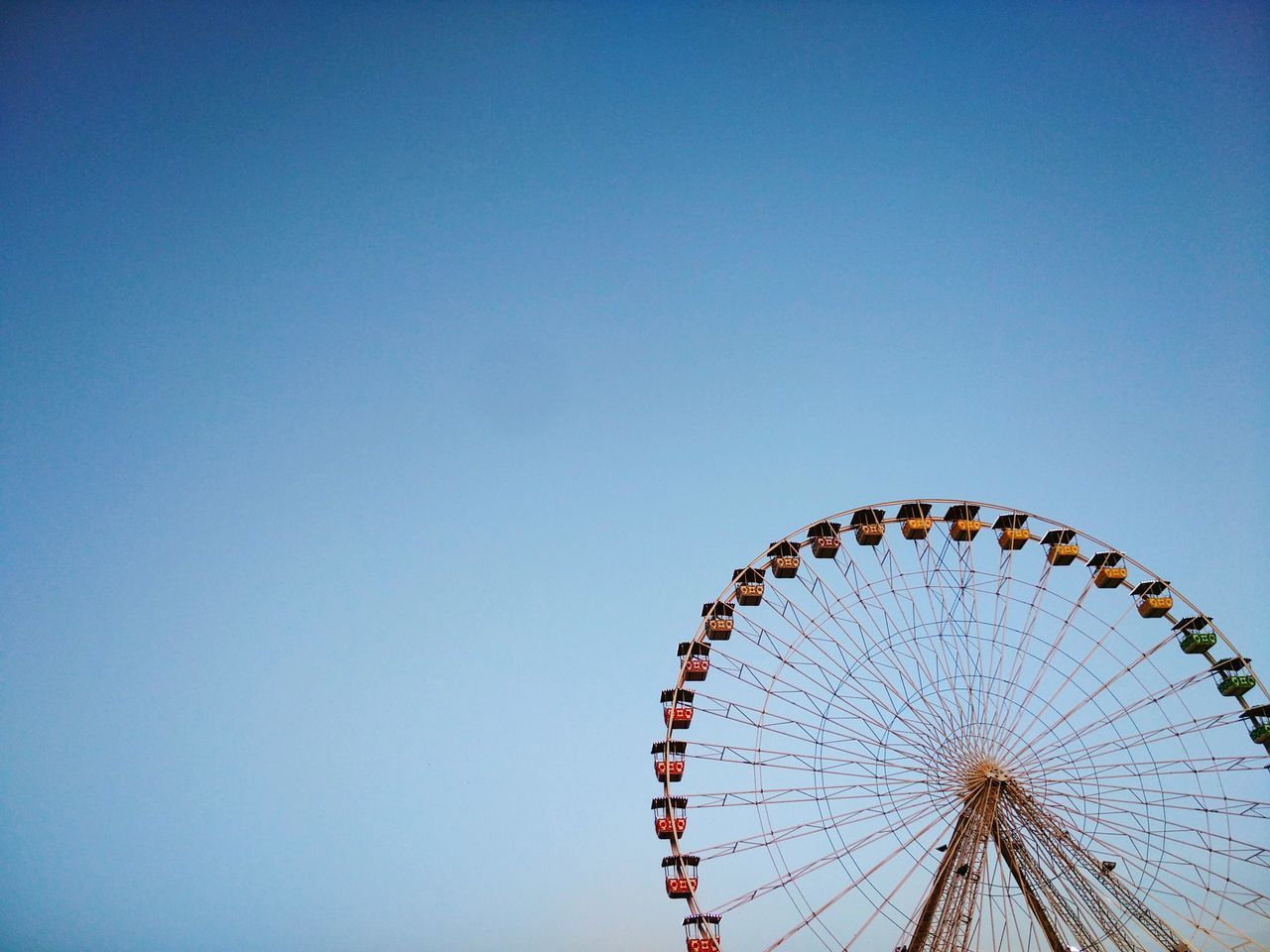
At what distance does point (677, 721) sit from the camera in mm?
33875

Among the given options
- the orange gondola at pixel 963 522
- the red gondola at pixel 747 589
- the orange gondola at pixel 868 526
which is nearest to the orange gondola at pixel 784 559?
the red gondola at pixel 747 589

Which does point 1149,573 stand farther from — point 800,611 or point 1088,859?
point 800,611

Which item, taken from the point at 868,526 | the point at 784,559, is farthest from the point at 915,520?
the point at 784,559

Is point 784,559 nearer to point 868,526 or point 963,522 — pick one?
point 868,526

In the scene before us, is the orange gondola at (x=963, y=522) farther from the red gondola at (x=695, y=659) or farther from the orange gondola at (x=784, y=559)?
the red gondola at (x=695, y=659)

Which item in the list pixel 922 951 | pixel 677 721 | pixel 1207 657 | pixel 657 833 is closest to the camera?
pixel 922 951

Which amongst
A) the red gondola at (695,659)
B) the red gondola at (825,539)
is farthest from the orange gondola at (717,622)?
the red gondola at (825,539)

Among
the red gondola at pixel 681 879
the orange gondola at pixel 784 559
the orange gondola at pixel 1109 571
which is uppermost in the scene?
the orange gondola at pixel 784 559

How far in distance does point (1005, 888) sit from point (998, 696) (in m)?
6.26

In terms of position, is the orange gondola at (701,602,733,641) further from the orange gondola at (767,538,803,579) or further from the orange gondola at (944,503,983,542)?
the orange gondola at (944,503,983,542)

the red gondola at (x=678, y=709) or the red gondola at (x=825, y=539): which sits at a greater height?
the red gondola at (x=825, y=539)

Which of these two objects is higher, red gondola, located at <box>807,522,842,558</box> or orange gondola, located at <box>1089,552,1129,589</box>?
red gondola, located at <box>807,522,842,558</box>

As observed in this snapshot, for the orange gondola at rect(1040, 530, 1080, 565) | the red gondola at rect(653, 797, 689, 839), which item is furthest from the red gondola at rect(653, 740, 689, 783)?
the orange gondola at rect(1040, 530, 1080, 565)

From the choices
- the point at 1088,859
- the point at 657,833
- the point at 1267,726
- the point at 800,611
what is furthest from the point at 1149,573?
the point at 657,833
